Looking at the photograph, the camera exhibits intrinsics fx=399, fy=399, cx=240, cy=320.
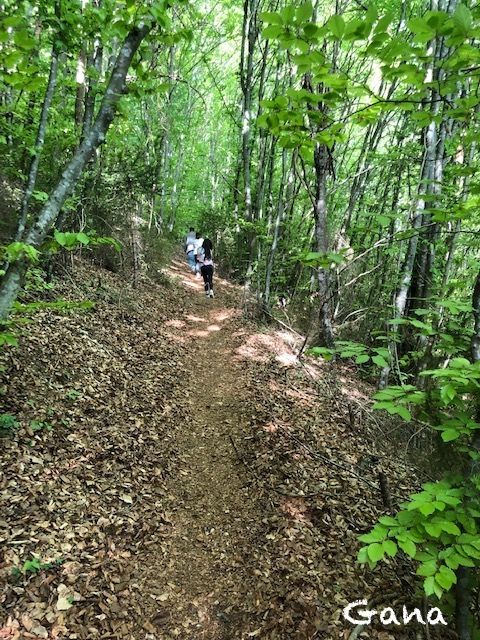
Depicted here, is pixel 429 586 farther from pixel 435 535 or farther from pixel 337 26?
pixel 337 26

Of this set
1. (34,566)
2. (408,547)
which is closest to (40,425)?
(34,566)

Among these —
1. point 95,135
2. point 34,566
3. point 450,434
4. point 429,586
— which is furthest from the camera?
point 34,566

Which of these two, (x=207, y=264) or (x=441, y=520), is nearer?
(x=441, y=520)

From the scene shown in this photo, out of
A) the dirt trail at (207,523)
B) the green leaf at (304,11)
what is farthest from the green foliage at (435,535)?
the green leaf at (304,11)

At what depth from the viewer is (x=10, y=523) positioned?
377 centimetres

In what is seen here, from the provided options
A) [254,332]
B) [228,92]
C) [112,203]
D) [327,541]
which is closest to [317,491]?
[327,541]

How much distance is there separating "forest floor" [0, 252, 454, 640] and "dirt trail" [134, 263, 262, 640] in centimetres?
2

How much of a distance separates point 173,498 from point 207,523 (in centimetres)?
55

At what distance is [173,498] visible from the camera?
507 cm

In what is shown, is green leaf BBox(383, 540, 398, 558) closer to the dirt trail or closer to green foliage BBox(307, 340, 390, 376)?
green foliage BBox(307, 340, 390, 376)

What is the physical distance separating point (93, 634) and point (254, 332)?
26.5 feet

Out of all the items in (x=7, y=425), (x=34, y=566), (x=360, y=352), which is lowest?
(x=34, y=566)

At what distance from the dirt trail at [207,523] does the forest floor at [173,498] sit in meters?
0.02

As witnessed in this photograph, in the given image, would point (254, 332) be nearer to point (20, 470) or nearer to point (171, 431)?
point (171, 431)
